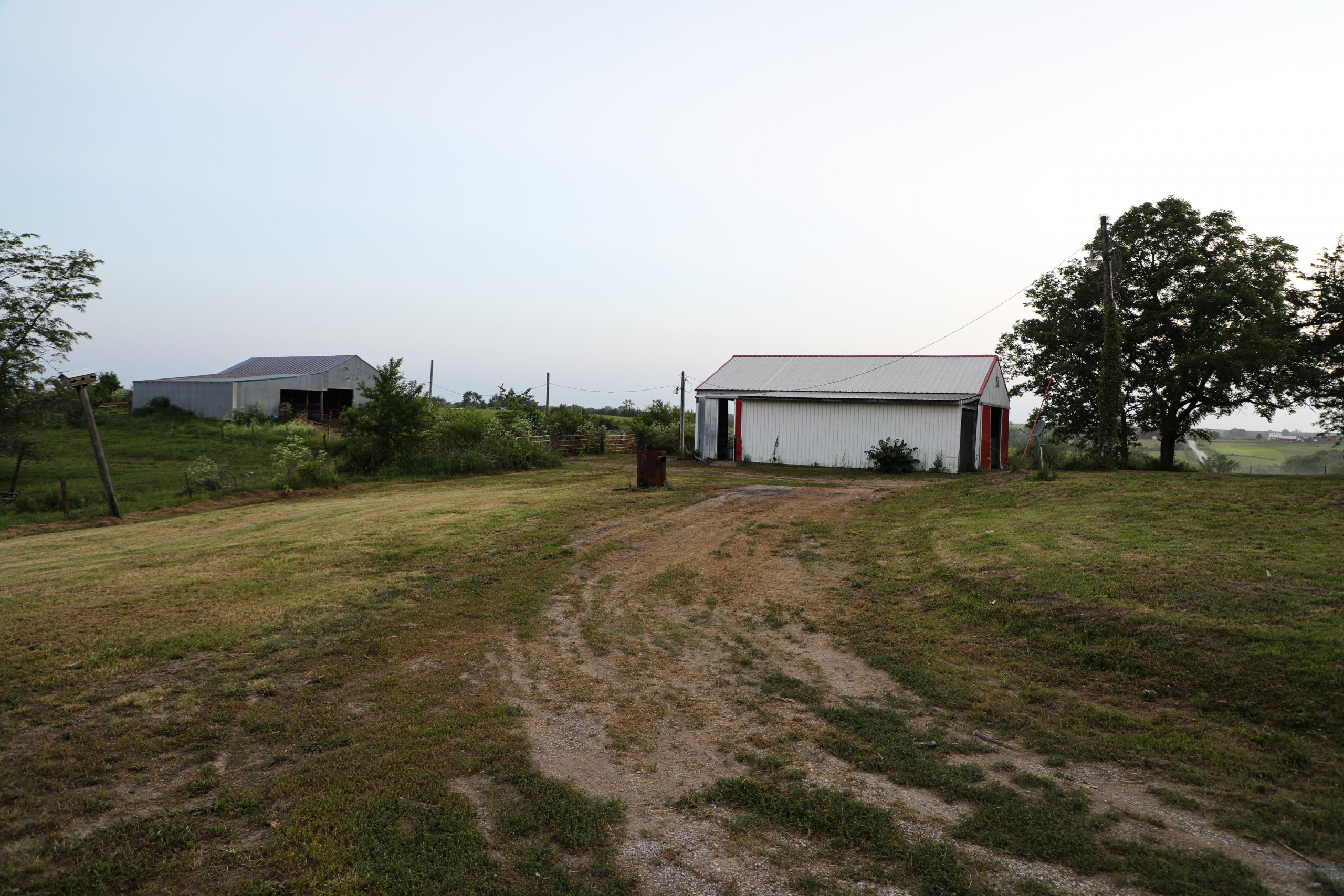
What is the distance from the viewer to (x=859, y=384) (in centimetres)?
2673

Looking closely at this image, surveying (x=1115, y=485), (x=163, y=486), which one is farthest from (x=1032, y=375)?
(x=163, y=486)

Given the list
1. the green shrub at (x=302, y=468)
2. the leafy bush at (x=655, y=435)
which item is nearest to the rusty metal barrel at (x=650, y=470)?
the green shrub at (x=302, y=468)

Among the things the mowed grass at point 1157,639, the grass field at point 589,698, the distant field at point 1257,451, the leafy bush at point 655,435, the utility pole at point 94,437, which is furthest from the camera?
the leafy bush at point 655,435

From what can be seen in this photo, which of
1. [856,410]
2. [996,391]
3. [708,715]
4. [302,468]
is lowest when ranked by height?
[708,715]

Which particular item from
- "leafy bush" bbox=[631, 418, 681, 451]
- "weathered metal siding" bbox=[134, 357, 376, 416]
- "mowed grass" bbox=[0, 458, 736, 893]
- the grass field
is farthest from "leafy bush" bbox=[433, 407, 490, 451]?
"weathered metal siding" bbox=[134, 357, 376, 416]

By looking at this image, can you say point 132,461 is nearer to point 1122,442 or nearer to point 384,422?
point 384,422

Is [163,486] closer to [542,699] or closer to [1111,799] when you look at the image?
[542,699]

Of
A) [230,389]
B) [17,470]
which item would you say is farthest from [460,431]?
[230,389]

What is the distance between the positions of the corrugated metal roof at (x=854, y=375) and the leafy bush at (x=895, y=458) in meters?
1.74

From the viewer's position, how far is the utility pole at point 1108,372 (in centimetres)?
2022

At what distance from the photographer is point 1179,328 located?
23469 millimetres

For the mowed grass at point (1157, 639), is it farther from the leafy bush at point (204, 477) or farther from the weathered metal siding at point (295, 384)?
the weathered metal siding at point (295, 384)

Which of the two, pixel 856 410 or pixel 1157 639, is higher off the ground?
pixel 856 410

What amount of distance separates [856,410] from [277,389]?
32.8 metres
